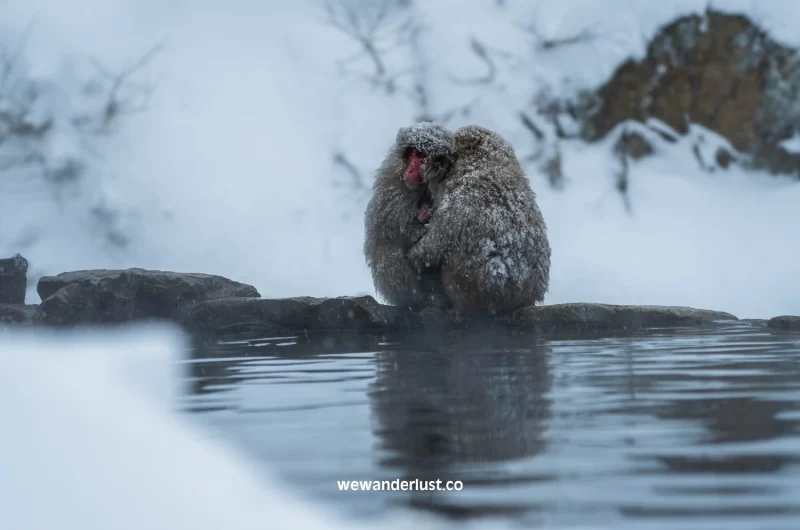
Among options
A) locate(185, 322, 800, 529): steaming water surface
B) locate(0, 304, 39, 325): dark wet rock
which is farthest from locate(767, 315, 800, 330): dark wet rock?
locate(0, 304, 39, 325): dark wet rock

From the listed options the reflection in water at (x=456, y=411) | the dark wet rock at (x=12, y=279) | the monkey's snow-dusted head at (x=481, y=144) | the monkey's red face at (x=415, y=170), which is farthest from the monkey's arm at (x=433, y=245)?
the dark wet rock at (x=12, y=279)

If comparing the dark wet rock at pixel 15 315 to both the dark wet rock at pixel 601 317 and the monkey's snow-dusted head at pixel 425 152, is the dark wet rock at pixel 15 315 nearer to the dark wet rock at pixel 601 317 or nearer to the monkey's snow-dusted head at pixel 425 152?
the monkey's snow-dusted head at pixel 425 152

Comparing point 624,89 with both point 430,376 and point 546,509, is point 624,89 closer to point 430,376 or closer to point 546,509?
point 430,376

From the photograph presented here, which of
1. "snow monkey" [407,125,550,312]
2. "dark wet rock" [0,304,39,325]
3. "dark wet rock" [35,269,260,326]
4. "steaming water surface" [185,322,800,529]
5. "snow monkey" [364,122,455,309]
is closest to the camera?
"steaming water surface" [185,322,800,529]

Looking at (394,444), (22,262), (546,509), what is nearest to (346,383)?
(394,444)

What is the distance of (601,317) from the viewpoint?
4477mm

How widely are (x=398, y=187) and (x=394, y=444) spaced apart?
3.36 m

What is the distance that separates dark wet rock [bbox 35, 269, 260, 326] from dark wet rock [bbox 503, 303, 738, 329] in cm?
188

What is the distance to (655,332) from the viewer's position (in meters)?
4.10

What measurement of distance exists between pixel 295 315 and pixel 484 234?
3.31 feet

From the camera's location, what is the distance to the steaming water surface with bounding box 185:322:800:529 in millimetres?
1183

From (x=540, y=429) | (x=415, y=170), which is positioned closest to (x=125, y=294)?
(x=415, y=170)

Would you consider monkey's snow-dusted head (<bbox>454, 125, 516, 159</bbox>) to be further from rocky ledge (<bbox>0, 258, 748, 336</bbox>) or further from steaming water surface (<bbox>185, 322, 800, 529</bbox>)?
steaming water surface (<bbox>185, 322, 800, 529</bbox>)

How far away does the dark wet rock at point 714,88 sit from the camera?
9.49 metres
